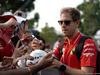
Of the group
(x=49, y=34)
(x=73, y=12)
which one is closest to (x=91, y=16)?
(x=49, y=34)

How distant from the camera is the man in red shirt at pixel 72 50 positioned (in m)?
2.78

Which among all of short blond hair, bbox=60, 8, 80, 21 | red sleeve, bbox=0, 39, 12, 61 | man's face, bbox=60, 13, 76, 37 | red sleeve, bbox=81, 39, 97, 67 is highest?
short blond hair, bbox=60, 8, 80, 21

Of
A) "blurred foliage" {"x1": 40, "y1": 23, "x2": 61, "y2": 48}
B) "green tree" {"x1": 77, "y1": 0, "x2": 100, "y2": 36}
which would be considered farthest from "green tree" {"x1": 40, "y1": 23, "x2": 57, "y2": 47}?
"green tree" {"x1": 77, "y1": 0, "x2": 100, "y2": 36}

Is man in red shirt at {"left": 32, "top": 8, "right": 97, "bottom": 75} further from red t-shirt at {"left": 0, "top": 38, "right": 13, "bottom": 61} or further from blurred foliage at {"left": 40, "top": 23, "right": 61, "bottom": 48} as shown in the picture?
blurred foliage at {"left": 40, "top": 23, "right": 61, "bottom": 48}

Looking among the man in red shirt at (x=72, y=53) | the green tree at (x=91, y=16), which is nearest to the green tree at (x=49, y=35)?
the green tree at (x=91, y=16)

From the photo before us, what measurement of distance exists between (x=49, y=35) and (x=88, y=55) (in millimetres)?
41477

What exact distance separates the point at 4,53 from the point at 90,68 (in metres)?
1.42

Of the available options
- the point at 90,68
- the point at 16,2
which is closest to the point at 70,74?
the point at 90,68

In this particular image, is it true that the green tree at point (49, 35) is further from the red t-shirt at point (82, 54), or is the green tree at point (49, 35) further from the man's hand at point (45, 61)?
the man's hand at point (45, 61)

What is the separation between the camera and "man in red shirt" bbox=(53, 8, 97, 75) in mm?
2781

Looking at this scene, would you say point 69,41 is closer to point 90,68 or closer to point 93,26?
point 90,68

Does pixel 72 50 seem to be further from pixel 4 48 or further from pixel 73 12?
pixel 4 48

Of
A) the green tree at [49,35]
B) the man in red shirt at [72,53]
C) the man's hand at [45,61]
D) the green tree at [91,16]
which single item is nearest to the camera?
the man's hand at [45,61]

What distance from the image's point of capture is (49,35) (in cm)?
4428
